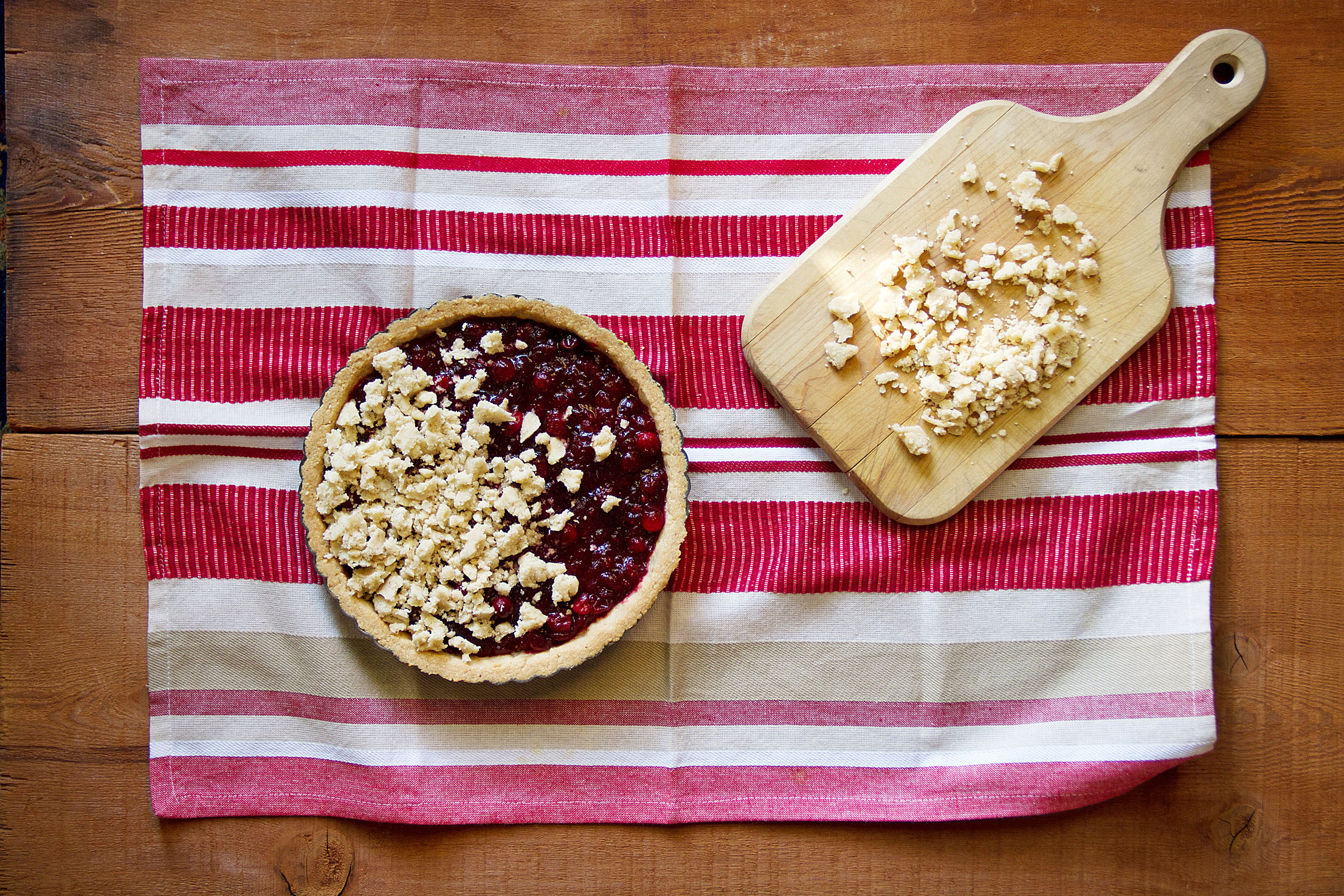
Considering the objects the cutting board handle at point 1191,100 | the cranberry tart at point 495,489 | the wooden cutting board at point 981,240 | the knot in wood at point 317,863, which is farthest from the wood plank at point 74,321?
the cutting board handle at point 1191,100

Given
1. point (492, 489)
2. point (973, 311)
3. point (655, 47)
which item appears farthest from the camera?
point (655, 47)

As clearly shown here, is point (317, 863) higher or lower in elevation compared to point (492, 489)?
lower

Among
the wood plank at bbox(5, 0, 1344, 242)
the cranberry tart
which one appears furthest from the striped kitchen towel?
the cranberry tart

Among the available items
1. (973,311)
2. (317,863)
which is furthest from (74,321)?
(973,311)

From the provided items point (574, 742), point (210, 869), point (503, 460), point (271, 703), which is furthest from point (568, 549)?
point (210, 869)

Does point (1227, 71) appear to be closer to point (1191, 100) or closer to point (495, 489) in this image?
point (1191, 100)

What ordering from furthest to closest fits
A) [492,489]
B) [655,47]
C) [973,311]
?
[655,47] → [973,311] → [492,489]

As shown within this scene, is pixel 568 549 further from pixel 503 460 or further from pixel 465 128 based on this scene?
pixel 465 128
